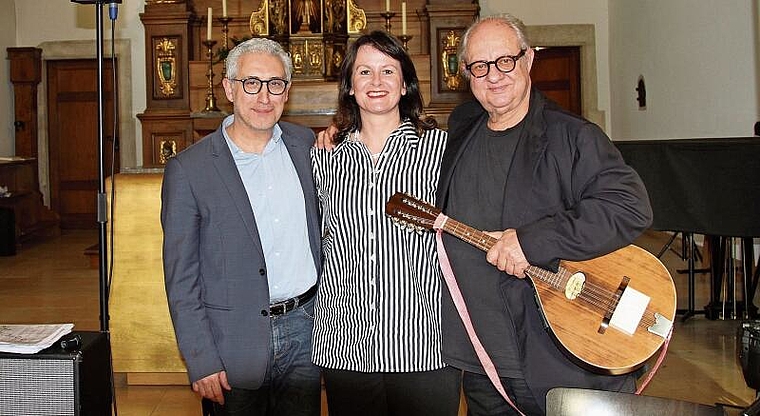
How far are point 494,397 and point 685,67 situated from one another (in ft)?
23.3

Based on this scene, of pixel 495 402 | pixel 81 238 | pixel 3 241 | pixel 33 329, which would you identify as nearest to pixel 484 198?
pixel 495 402

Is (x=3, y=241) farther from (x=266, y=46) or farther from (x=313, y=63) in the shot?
(x=266, y=46)

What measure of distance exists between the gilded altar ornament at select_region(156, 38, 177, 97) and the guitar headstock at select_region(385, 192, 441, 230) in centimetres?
801

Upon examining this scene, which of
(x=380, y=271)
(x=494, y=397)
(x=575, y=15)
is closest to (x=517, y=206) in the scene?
(x=380, y=271)

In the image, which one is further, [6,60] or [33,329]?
[6,60]

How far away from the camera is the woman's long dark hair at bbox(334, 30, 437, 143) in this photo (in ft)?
8.18

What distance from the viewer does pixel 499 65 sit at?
2408mm

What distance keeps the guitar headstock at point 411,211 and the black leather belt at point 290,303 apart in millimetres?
426

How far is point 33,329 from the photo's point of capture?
271cm

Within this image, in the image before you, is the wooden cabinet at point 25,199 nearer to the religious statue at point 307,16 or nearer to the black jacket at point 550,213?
the religious statue at point 307,16

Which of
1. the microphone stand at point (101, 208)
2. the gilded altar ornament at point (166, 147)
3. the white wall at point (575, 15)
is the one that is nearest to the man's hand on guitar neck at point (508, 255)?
the microphone stand at point (101, 208)

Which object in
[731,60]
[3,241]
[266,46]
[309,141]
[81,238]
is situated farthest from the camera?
[81,238]

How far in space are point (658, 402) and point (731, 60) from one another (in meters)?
6.64

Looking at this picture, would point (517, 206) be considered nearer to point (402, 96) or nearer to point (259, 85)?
point (402, 96)
